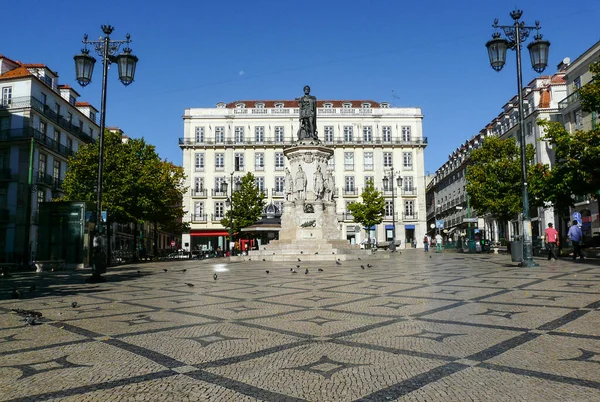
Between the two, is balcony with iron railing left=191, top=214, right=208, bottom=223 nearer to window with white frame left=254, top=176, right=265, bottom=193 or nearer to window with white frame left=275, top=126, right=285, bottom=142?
window with white frame left=254, top=176, right=265, bottom=193

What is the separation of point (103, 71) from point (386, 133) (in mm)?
54887

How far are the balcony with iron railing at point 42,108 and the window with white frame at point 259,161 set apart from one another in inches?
963

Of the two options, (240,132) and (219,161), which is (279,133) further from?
(219,161)

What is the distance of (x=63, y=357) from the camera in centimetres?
448

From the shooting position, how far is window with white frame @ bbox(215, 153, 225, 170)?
65.2m

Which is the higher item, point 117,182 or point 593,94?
point 593,94

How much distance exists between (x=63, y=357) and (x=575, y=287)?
377 inches

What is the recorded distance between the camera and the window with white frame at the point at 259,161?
65375 millimetres

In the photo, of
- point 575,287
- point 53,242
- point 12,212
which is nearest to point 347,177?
point 12,212

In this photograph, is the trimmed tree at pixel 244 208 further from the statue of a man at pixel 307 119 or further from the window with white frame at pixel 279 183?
the statue of a man at pixel 307 119

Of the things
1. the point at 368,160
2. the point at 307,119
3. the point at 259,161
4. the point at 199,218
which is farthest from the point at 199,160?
the point at 307,119

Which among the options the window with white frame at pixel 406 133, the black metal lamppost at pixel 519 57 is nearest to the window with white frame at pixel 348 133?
the window with white frame at pixel 406 133

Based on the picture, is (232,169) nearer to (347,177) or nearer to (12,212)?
(347,177)

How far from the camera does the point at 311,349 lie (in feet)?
15.5
